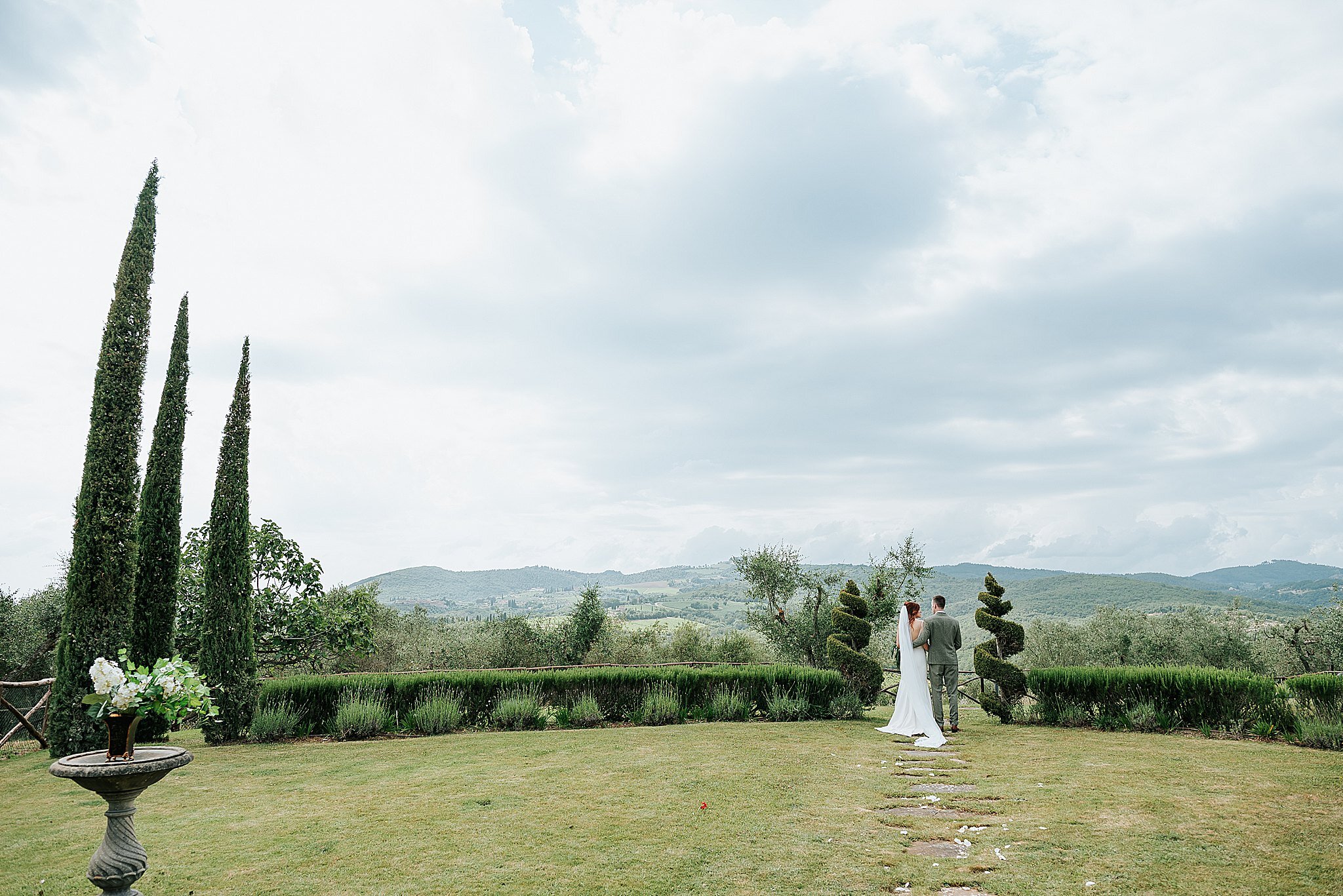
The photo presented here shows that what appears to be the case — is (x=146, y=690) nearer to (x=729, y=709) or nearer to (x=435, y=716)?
(x=435, y=716)

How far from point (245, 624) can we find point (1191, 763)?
14924 millimetres

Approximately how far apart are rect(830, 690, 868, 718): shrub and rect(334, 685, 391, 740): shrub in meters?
8.37

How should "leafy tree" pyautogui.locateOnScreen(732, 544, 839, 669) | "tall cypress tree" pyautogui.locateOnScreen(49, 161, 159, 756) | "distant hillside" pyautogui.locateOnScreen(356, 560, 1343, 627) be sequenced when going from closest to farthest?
1. "tall cypress tree" pyautogui.locateOnScreen(49, 161, 159, 756)
2. "leafy tree" pyautogui.locateOnScreen(732, 544, 839, 669)
3. "distant hillside" pyautogui.locateOnScreen(356, 560, 1343, 627)

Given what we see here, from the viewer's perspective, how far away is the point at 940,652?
1191 cm

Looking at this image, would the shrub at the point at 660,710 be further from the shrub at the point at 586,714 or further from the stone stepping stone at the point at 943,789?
the stone stepping stone at the point at 943,789

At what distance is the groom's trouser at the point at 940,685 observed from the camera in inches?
464

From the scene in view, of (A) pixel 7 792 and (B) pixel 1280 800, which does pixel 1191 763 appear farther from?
(A) pixel 7 792

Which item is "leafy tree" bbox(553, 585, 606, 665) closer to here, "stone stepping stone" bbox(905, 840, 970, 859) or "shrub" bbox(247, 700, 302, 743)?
"shrub" bbox(247, 700, 302, 743)

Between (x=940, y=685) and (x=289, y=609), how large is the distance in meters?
13.8

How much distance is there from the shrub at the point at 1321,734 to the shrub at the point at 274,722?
51.3ft

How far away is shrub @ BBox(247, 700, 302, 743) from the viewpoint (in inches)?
479

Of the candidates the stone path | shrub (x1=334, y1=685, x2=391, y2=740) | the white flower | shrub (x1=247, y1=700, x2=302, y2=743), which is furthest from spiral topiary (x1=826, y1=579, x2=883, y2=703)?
the white flower

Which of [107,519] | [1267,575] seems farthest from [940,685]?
[1267,575]

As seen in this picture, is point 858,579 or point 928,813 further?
point 858,579
